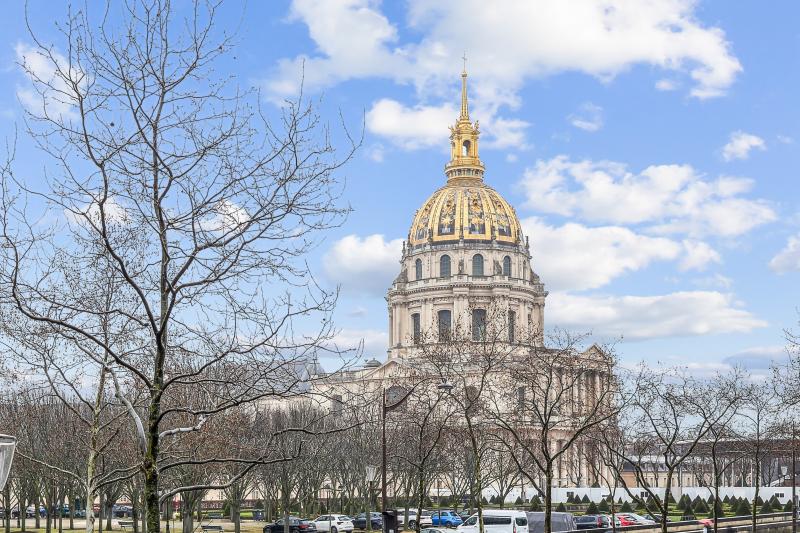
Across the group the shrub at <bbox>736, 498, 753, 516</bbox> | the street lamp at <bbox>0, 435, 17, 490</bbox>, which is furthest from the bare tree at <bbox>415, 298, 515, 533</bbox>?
the street lamp at <bbox>0, 435, 17, 490</bbox>

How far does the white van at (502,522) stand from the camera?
5800 cm

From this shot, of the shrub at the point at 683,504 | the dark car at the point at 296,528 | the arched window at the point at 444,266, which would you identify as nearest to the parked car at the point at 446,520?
the dark car at the point at 296,528

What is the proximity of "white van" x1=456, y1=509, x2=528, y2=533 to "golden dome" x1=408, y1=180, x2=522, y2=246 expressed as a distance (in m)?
106

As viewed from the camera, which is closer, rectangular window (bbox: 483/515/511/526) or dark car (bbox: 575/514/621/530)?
rectangular window (bbox: 483/515/511/526)

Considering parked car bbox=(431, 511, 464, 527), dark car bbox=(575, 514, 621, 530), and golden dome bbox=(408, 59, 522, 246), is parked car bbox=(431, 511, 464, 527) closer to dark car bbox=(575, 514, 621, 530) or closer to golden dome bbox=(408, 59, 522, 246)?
dark car bbox=(575, 514, 621, 530)

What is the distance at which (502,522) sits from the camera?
59031 millimetres

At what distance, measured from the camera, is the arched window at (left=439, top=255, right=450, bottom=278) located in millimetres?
164375

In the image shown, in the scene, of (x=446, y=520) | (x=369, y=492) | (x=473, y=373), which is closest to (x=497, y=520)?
(x=446, y=520)

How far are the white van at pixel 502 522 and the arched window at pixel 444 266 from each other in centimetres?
10463

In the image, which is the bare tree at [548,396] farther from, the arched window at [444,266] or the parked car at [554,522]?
the arched window at [444,266]

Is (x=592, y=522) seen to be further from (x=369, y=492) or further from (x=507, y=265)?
(x=507, y=265)

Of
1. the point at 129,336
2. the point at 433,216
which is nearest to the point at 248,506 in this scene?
the point at 433,216

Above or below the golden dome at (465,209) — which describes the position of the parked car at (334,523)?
below

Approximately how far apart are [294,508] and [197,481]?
5821 cm
